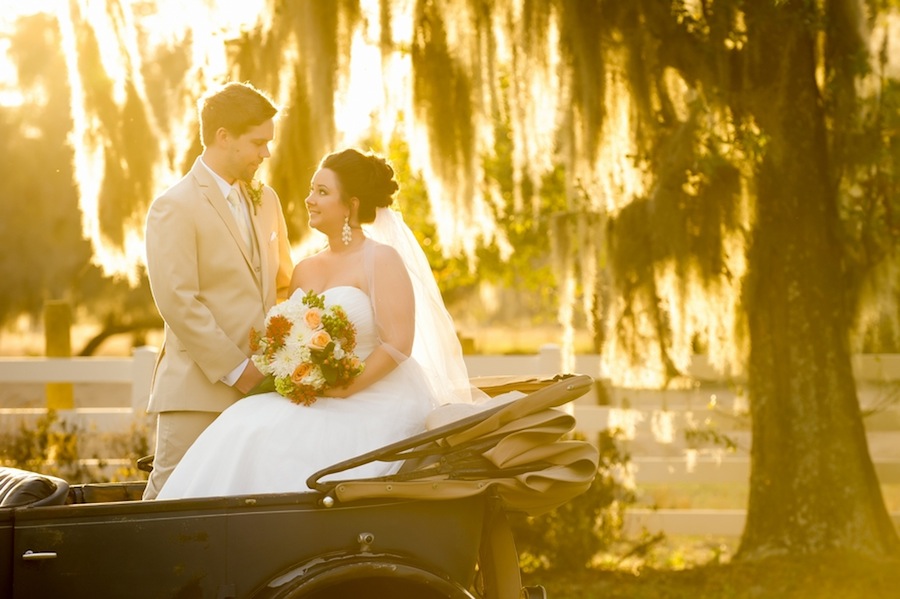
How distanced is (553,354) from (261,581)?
605cm

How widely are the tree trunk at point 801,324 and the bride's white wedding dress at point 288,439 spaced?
3.59 metres

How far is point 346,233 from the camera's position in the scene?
4.63m

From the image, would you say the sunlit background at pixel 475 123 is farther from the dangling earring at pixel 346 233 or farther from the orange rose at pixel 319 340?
the orange rose at pixel 319 340

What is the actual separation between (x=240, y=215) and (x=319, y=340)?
76 centimetres

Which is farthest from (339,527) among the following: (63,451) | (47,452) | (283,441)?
(47,452)

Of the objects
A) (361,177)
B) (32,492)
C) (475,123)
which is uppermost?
(475,123)

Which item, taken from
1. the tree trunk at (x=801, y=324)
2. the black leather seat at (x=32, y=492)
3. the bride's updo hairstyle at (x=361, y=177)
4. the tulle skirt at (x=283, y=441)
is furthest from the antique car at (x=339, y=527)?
the tree trunk at (x=801, y=324)

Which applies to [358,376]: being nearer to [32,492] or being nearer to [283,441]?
[283,441]

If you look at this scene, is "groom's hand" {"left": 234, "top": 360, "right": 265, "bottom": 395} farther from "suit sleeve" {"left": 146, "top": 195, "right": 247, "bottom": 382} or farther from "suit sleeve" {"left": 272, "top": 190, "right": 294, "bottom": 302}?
"suit sleeve" {"left": 272, "top": 190, "right": 294, "bottom": 302}

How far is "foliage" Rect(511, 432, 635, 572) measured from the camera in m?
7.29

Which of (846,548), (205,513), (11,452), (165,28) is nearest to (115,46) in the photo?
(165,28)

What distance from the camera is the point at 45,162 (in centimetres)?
2305

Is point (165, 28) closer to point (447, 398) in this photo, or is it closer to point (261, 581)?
point (447, 398)

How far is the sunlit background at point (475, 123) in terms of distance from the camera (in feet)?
23.3
